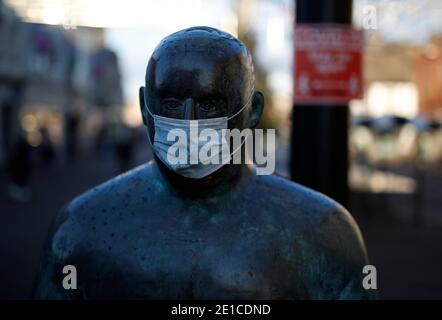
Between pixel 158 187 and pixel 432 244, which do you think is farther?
pixel 432 244

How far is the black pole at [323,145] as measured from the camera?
541 centimetres

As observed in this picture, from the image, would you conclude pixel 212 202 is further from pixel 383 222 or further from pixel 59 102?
pixel 59 102

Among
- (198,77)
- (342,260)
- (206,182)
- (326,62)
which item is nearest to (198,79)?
(198,77)

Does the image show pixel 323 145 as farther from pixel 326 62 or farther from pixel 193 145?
pixel 193 145

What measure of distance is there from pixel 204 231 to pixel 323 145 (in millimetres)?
3621

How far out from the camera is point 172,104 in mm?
1961

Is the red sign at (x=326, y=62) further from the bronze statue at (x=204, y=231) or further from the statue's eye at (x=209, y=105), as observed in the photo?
the statue's eye at (x=209, y=105)

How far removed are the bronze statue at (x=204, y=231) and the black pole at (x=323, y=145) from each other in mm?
3342

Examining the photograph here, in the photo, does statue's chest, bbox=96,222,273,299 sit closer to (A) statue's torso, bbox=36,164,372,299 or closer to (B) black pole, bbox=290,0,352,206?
(A) statue's torso, bbox=36,164,372,299

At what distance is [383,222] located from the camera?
13.2 meters

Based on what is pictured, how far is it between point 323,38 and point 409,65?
37.0 m

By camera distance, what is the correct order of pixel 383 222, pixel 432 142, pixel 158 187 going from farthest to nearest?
1. pixel 432 142
2. pixel 383 222
3. pixel 158 187

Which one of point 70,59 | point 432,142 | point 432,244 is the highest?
point 70,59

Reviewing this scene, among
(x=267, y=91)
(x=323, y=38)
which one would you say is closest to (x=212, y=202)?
(x=323, y=38)
